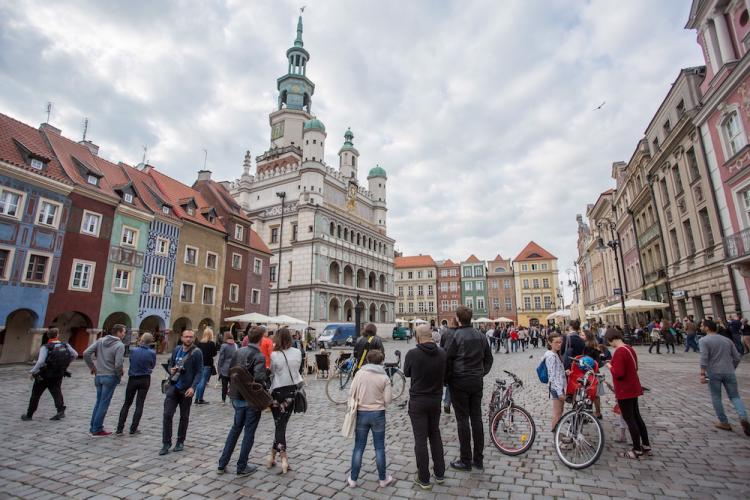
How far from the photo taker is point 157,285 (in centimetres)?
2386

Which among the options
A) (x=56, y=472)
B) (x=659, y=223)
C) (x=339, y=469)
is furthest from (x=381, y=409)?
(x=659, y=223)

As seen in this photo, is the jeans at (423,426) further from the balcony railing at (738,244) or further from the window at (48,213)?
the window at (48,213)

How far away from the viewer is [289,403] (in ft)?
17.1

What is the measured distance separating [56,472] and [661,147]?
30290 millimetres

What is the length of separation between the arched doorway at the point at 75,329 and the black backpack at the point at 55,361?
15935mm

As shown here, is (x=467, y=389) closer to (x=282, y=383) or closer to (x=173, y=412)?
(x=282, y=383)

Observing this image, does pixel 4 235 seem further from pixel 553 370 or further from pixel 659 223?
pixel 659 223

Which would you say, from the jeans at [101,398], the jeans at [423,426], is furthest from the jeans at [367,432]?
the jeans at [101,398]

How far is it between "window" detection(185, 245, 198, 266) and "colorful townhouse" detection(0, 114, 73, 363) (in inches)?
302

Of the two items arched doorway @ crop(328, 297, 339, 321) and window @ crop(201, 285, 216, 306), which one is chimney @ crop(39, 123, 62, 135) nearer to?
window @ crop(201, 285, 216, 306)

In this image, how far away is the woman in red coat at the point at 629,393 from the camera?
17.3 feet

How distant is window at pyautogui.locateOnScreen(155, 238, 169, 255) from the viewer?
23.9 meters

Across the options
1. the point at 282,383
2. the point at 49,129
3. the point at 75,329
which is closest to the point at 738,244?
the point at 282,383

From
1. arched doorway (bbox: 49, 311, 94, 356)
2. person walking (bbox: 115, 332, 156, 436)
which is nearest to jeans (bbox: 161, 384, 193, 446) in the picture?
person walking (bbox: 115, 332, 156, 436)
